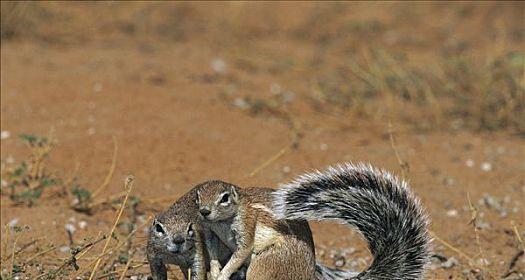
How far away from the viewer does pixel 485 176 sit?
820 cm

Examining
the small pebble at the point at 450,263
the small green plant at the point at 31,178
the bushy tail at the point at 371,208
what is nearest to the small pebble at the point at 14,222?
the small green plant at the point at 31,178

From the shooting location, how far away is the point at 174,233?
185 inches

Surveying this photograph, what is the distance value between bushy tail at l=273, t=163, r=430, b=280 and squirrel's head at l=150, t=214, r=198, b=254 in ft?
1.47

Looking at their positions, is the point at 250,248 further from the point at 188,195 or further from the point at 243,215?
the point at 188,195

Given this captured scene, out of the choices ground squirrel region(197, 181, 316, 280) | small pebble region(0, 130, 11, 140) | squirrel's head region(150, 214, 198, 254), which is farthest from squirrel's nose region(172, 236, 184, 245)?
small pebble region(0, 130, 11, 140)

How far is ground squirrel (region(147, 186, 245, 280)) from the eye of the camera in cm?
471

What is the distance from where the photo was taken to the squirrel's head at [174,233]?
185 inches

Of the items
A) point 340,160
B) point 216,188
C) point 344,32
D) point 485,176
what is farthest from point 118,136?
point 344,32

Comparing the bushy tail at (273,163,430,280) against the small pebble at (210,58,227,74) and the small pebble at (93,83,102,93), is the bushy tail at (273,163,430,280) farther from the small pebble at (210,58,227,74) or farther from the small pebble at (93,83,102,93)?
the small pebble at (210,58,227,74)

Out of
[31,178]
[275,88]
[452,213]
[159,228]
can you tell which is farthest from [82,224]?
[275,88]

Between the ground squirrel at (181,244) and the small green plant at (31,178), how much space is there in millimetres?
1963

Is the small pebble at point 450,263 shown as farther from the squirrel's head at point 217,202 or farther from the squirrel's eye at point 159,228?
the squirrel's eye at point 159,228

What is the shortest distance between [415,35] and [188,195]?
945 cm

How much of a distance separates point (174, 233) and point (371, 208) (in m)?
0.91
